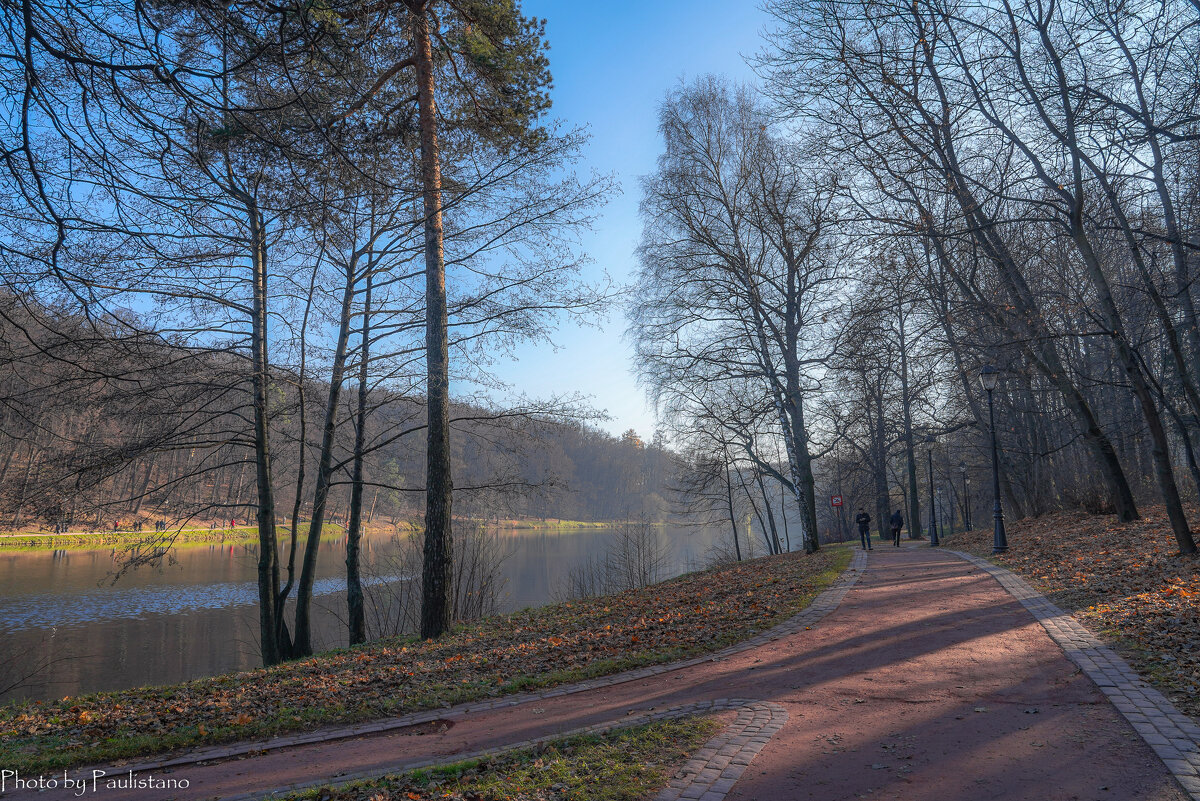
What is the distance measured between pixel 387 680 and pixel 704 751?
12.7 feet

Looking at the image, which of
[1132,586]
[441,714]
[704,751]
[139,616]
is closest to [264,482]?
[441,714]

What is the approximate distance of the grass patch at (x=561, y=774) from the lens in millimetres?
3445

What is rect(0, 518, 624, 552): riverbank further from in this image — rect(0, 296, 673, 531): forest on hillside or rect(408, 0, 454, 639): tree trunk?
rect(408, 0, 454, 639): tree trunk

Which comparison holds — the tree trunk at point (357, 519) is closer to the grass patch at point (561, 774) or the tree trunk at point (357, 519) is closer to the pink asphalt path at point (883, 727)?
the pink asphalt path at point (883, 727)

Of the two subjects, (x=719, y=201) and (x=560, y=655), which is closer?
(x=560, y=655)

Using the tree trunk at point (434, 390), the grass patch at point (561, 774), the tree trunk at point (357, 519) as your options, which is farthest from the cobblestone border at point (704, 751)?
the tree trunk at point (357, 519)

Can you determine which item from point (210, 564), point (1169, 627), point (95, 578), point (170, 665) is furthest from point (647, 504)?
point (1169, 627)

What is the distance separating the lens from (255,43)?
353cm

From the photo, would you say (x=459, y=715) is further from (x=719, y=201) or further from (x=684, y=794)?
(x=719, y=201)

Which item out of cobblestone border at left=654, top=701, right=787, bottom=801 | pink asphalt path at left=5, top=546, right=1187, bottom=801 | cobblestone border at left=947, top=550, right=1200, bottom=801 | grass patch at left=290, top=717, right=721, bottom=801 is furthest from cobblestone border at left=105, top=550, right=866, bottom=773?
cobblestone border at left=947, top=550, right=1200, bottom=801

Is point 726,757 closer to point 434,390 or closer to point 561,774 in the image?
point 561,774

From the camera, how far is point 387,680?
656cm

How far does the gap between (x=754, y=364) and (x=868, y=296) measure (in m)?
4.50

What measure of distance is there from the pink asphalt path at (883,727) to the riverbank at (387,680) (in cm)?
66
